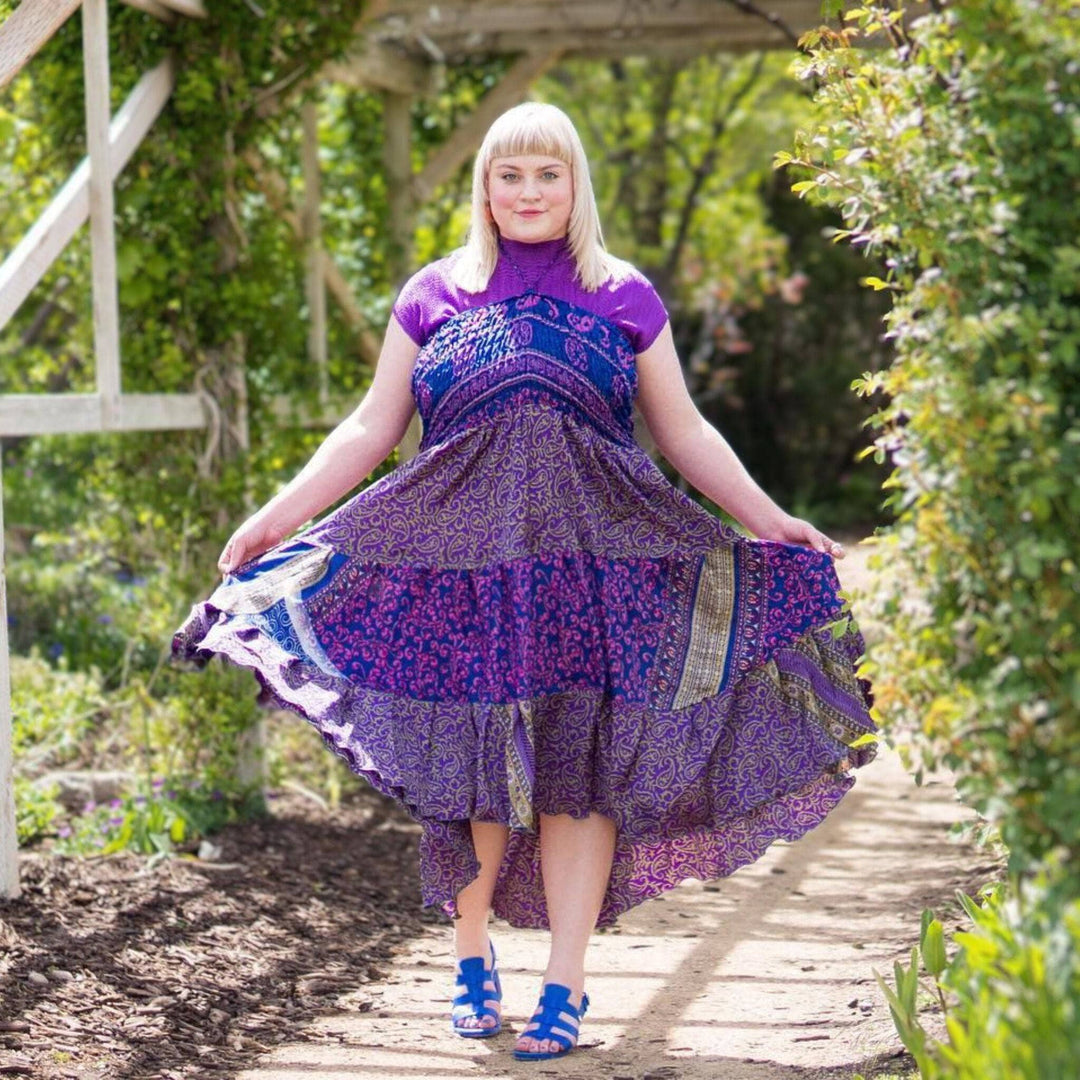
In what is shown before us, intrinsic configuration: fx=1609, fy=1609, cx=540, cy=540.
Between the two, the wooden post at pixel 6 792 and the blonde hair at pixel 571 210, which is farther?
the wooden post at pixel 6 792

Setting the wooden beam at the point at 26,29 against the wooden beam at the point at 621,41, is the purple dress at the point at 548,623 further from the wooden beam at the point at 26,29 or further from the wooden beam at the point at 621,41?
the wooden beam at the point at 621,41

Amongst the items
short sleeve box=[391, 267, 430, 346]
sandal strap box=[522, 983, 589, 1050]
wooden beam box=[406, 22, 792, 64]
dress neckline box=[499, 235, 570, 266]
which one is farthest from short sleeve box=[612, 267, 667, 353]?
wooden beam box=[406, 22, 792, 64]

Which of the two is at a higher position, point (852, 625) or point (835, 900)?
point (852, 625)

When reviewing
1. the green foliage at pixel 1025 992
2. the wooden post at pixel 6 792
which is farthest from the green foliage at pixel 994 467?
the wooden post at pixel 6 792

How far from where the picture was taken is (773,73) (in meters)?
10.5

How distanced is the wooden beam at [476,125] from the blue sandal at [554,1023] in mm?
4271

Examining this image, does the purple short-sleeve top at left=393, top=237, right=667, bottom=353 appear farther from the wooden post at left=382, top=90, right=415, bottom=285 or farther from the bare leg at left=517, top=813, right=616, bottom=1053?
the wooden post at left=382, top=90, right=415, bottom=285

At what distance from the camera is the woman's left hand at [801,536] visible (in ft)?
9.51

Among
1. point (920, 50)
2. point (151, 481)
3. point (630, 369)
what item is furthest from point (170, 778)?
point (920, 50)

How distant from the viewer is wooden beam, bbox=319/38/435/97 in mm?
5840

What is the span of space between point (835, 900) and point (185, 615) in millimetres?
1979

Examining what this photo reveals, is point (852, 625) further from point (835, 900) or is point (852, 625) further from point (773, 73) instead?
point (773, 73)

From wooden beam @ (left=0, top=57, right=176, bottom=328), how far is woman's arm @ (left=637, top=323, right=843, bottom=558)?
1.45 meters

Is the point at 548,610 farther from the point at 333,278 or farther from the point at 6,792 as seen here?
the point at 333,278
